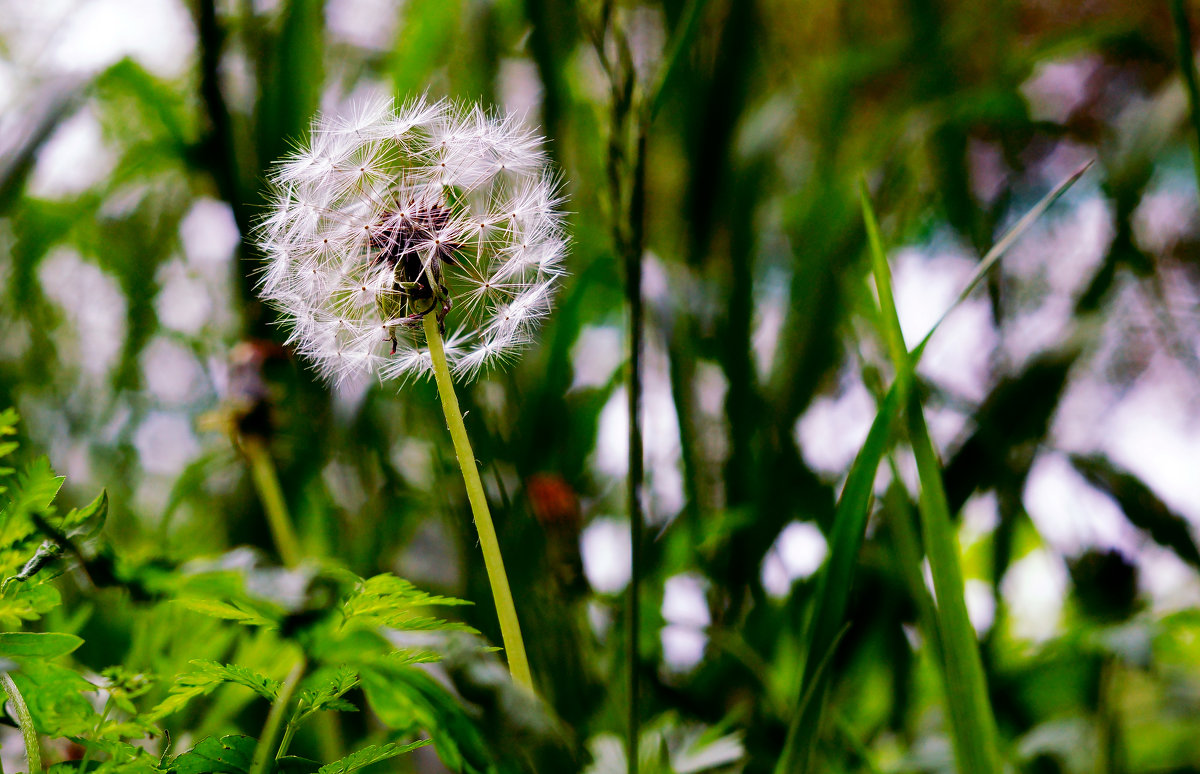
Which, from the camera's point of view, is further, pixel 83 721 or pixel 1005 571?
pixel 1005 571

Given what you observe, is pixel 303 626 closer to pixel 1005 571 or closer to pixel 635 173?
pixel 635 173

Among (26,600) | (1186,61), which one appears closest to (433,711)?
(26,600)

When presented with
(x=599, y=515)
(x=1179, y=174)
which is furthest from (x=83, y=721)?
(x=1179, y=174)

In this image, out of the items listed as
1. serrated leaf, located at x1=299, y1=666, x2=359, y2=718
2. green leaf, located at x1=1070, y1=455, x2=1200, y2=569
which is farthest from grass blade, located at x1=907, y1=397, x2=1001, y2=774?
green leaf, located at x1=1070, y1=455, x2=1200, y2=569

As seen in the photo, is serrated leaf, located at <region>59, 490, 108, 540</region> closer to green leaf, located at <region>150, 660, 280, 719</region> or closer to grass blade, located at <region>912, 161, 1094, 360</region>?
green leaf, located at <region>150, 660, 280, 719</region>

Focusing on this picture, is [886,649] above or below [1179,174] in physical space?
below

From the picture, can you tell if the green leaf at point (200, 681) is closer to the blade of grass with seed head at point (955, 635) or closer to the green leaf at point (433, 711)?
the green leaf at point (433, 711)
